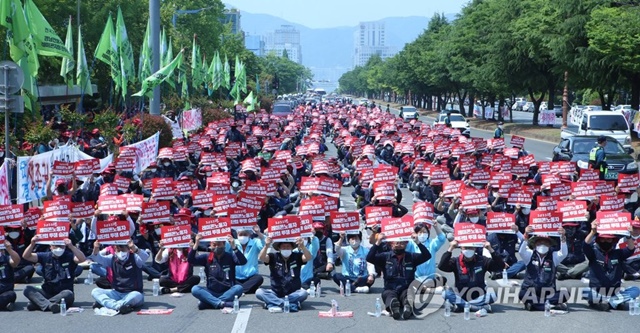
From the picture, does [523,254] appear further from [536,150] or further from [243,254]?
[536,150]

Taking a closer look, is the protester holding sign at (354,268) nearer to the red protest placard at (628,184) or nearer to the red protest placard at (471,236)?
the red protest placard at (471,236)

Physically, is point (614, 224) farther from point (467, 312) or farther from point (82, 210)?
point (82, 210)

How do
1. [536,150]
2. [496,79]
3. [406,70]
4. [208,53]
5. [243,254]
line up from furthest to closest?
[406,70] < [208,53] < [496,79] < [536,150] < [243,254]

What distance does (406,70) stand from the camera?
115750 mm

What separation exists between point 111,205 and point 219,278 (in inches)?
136

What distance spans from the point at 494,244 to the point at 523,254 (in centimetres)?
181

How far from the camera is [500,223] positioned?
15242 millimetres

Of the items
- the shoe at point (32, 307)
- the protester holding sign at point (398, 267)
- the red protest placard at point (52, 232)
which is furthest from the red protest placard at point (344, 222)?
the shoe at point (32, 307)

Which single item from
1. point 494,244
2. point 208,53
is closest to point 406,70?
point 208,53

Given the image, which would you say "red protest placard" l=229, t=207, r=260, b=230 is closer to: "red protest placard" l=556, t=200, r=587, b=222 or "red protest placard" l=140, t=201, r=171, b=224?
"red protest placard" l=140, t=201, r=171, b=224

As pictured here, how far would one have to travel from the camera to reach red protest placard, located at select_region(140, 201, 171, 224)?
A: 16.6 metres

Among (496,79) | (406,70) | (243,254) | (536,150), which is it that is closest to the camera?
(243,254)

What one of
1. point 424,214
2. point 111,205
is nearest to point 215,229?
point 424,214

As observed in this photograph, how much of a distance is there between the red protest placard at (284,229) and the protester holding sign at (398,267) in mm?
1118
